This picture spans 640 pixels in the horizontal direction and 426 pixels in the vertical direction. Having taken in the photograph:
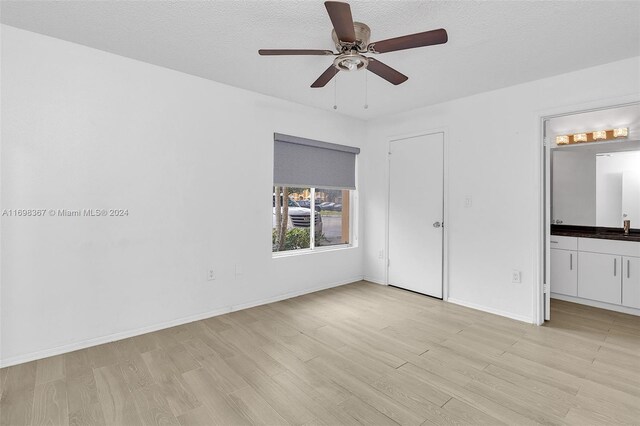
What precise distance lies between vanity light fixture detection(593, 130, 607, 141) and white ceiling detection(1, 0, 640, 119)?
1848 millimetres

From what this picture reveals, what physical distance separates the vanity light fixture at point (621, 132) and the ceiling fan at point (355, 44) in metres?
3.62

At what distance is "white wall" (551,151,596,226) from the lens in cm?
433

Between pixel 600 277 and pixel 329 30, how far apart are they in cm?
405

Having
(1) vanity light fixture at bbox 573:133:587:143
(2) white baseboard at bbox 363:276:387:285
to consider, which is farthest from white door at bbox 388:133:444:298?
(1) vanity light fixture at bbox 573:133:587:143

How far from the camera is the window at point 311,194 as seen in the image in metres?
3.94

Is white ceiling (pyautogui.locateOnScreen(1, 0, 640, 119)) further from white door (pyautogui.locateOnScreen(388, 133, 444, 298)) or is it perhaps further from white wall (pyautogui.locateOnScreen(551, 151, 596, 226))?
white wall (pyautogui.locateOnScreen(551, 151, 596, 226))

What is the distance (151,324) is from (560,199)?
17.8ft

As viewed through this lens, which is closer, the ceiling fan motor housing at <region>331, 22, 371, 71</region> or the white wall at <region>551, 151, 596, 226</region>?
the ceiling fan motor housing at <region>331, 22, 371, 71</region>

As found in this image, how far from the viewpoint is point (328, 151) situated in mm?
4336

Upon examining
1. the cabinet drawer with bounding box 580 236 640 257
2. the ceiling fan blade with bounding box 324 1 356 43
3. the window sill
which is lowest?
the window sill

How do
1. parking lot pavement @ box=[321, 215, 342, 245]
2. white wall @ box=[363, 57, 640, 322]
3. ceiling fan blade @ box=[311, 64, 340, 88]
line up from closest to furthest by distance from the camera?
1. ceiling fan blade @ box=[311, 64, 340, 88]
2. white wall @ box=[363, 57, 640, 322]
3. parking lot pavement @ box=[321, 215, 342, 245]

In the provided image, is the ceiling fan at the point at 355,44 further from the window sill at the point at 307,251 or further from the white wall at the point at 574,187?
the white wall at the point at 574,187

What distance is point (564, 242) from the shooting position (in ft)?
13.0

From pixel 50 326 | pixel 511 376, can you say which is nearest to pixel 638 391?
pixel 511 376
